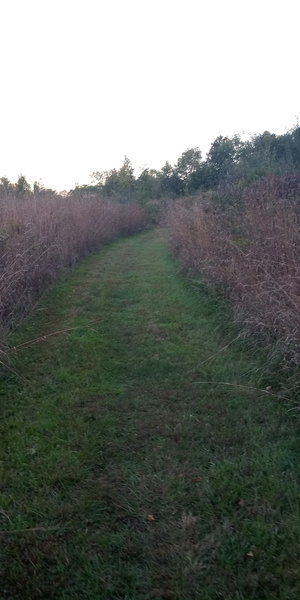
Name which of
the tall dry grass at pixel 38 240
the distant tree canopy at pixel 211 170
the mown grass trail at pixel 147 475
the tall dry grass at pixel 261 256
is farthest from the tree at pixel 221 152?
the mown grass trail at pixel 147 475

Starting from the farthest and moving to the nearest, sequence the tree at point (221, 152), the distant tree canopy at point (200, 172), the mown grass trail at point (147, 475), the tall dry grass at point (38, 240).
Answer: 1. the tree at point (221, 152)
2. the distant tree canopy at point (200, 172)
3. the tall dry grass at point (38, 240)
4. the mown grass trail at point (147, 475)

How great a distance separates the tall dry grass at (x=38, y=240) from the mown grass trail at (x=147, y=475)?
118 cm

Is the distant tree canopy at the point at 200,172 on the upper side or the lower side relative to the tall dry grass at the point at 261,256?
upper

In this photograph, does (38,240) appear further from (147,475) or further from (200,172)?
(200,172)

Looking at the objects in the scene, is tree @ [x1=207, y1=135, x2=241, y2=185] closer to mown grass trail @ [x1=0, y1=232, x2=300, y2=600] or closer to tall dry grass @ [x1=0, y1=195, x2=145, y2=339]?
tall dry grass @ [x1=0, y1=195, x2=145, y2=339]

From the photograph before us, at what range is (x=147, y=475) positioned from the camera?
327 cm

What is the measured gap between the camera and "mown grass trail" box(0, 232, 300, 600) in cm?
244

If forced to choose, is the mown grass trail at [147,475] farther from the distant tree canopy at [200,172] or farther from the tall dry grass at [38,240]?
the distant tree canopy at [200,172]

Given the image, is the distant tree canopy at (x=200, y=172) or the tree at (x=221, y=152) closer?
the distant tree canopy at (x=200, y=172)

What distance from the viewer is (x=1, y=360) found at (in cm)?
518

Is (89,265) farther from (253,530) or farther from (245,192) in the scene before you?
(253,530)

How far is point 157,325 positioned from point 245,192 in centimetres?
253

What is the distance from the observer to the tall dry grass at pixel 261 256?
4668 millimetres

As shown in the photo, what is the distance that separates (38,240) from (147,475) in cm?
640
